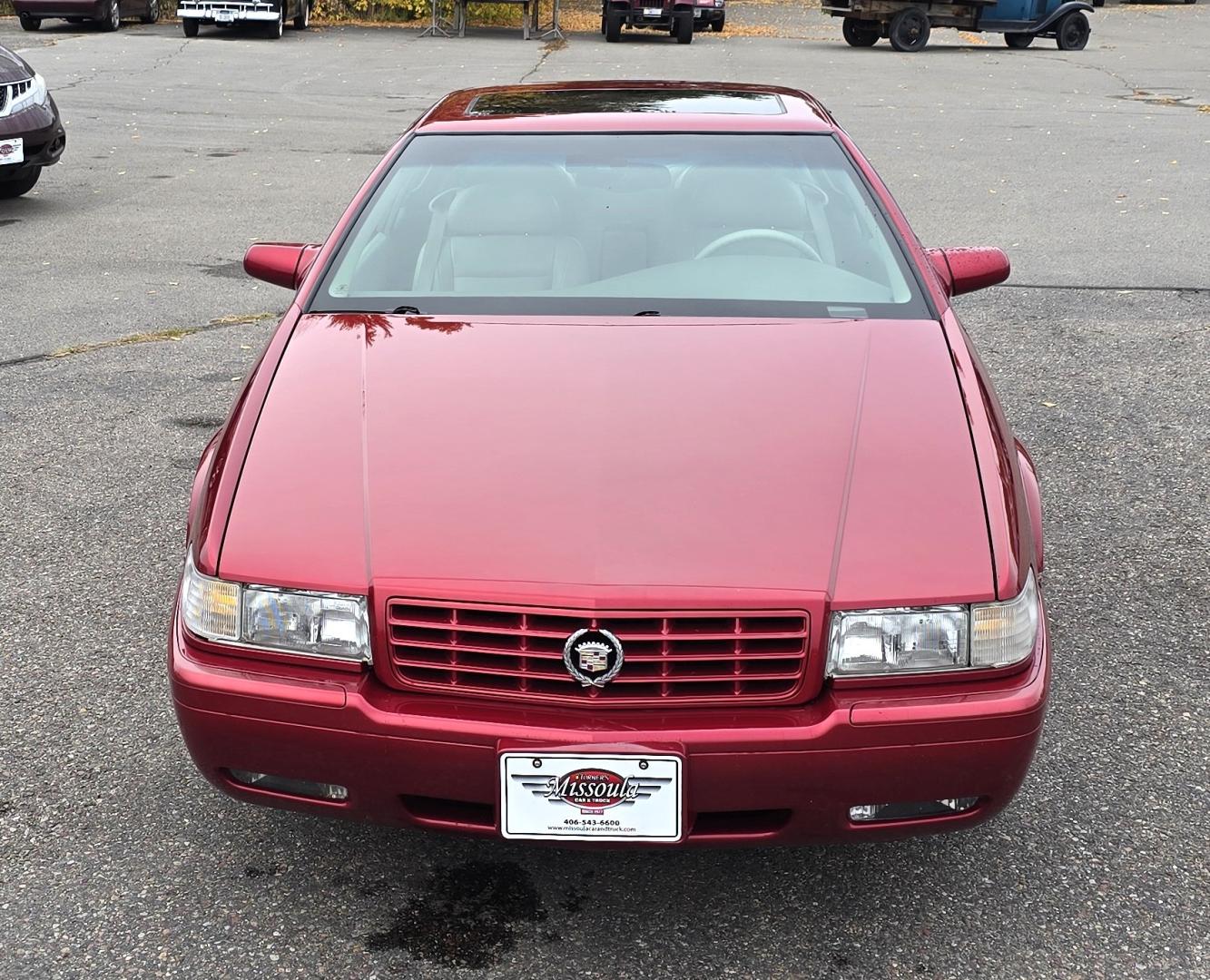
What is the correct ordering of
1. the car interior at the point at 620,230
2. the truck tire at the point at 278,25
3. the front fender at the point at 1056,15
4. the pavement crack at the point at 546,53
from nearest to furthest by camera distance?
the car interior at the point at 620,230, the pavement crack at the point at 546,53, the front fender at the point at 1056,15, the truck tire at the point at 278,25

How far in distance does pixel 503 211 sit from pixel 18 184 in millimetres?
7880

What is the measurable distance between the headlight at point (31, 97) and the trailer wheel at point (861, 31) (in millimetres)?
19126

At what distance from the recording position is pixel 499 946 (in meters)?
2.61

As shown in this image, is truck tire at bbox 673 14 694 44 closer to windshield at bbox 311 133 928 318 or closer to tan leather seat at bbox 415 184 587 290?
windshield at bbox 311 133 928 318

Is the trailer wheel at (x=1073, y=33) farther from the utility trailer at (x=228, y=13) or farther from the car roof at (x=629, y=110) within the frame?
the car roof at (x=629, y=110)

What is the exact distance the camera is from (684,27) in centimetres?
2548

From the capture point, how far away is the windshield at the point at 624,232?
11.3ft

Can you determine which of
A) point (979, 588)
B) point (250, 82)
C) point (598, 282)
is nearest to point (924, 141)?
point (250, 82)

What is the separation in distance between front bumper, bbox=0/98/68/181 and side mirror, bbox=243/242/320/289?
6.50 meters

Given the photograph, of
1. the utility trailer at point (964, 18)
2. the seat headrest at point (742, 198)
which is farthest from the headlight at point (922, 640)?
the utility trailer at point (964, 18)

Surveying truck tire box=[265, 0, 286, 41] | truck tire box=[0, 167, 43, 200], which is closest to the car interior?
truck tire box=[0, 167, 43, 200]

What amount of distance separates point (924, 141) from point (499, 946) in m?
12.8

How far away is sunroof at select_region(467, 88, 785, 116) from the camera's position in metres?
4.16

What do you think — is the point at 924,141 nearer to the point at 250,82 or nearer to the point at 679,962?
the point at 250,82
